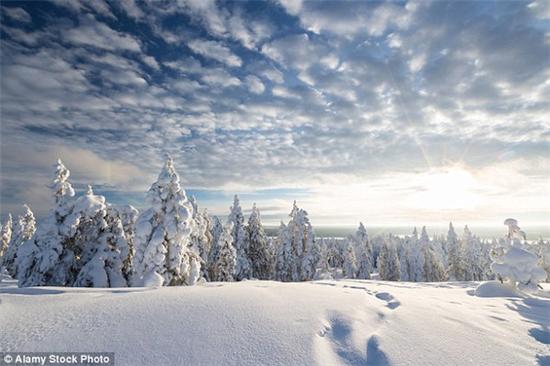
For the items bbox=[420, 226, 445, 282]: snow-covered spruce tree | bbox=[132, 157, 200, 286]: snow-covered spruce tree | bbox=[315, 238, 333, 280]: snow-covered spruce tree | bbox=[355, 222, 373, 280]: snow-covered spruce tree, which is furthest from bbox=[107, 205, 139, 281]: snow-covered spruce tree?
bbox=[420, 226, 445, 282]: snow-covered spruce tree

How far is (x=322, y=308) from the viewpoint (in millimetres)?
6074

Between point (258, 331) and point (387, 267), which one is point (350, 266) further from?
point (258, 331)

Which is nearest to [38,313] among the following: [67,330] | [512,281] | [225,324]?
[67,330]

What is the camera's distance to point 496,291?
12.4 metres

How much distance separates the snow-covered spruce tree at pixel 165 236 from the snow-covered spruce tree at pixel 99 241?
2688 millimetres

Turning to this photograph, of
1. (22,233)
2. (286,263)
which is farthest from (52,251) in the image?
(22,233)

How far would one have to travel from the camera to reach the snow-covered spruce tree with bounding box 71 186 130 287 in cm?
1770

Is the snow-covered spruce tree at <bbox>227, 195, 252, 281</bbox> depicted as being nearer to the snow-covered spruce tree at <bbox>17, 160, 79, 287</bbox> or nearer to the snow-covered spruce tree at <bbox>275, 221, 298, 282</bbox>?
the snow-covered spruce tree at <bbox>275, 221, 298, 282</bbox>

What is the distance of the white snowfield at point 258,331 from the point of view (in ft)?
14.1

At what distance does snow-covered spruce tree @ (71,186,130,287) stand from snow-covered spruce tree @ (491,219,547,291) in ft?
71.3

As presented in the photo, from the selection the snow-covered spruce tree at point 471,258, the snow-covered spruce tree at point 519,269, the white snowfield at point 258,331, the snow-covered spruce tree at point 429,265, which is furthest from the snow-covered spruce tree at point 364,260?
the white snowfield at point 258,331

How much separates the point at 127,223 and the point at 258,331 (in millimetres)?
22209

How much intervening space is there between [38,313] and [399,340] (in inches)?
269

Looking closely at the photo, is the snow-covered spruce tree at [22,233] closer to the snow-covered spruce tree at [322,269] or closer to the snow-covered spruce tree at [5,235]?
the snow-covered spruce tree at [5,235]
